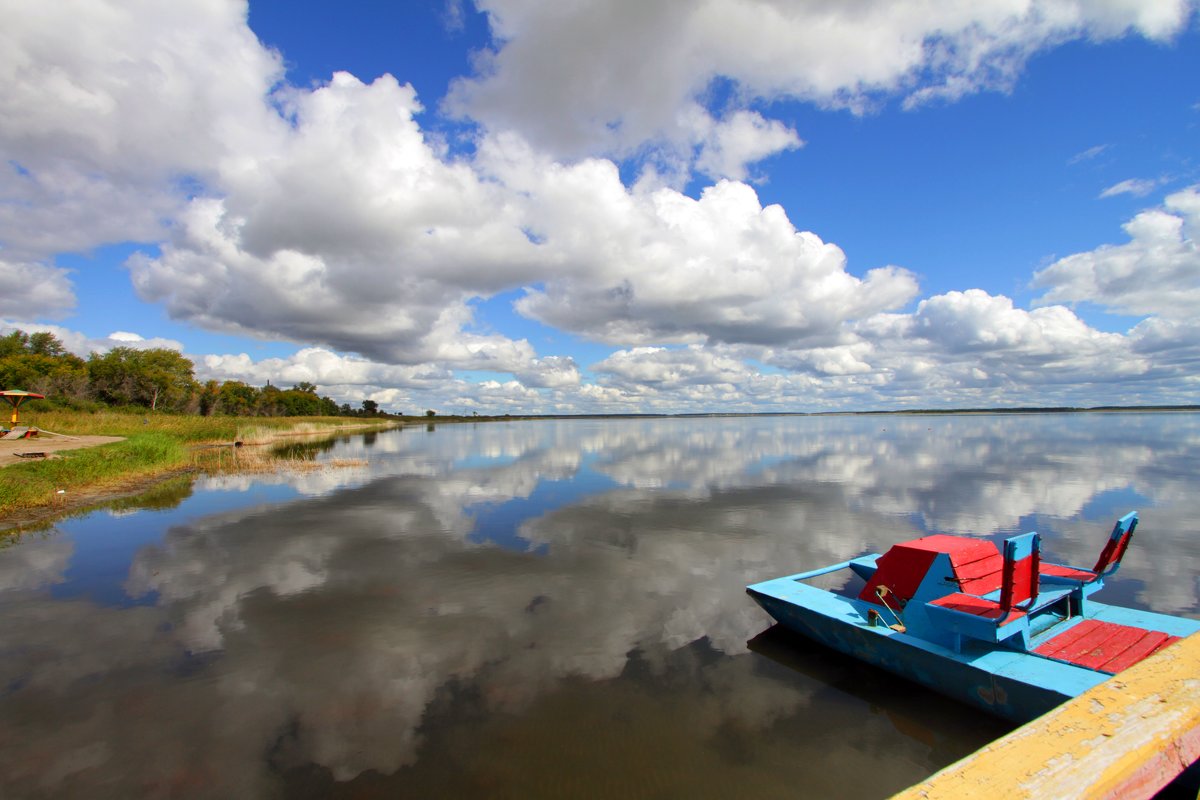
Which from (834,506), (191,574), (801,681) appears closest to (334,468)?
(191,574)

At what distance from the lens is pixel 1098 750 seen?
2227 millimetres

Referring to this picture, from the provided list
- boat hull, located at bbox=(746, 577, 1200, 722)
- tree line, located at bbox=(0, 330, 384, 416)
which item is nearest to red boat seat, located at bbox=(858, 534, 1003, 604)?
boat hull, located at bbox=(746, 577, 1200, 722)

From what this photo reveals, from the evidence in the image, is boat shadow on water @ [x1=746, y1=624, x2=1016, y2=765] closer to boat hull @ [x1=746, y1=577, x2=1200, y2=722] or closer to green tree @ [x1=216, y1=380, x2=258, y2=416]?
boat hull @ [x1=746, y1=577, x2=1200, y2=722]

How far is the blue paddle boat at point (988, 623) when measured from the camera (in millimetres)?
6473

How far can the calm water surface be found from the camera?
6344mm

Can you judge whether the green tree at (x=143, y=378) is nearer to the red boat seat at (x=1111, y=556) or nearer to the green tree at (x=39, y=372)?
the green tree at (x=39, y=372)

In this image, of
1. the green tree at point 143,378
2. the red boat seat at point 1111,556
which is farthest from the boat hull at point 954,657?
the green tree at point 143,378

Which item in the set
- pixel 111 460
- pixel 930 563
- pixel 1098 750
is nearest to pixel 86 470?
pixel 111 460

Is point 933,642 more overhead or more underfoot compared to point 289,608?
more overhead

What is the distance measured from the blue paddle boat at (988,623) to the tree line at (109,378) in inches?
3326

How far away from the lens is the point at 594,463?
40.2 metres

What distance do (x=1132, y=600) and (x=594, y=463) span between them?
3139 centimetres

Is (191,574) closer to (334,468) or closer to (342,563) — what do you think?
(342,563)

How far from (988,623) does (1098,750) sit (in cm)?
522
